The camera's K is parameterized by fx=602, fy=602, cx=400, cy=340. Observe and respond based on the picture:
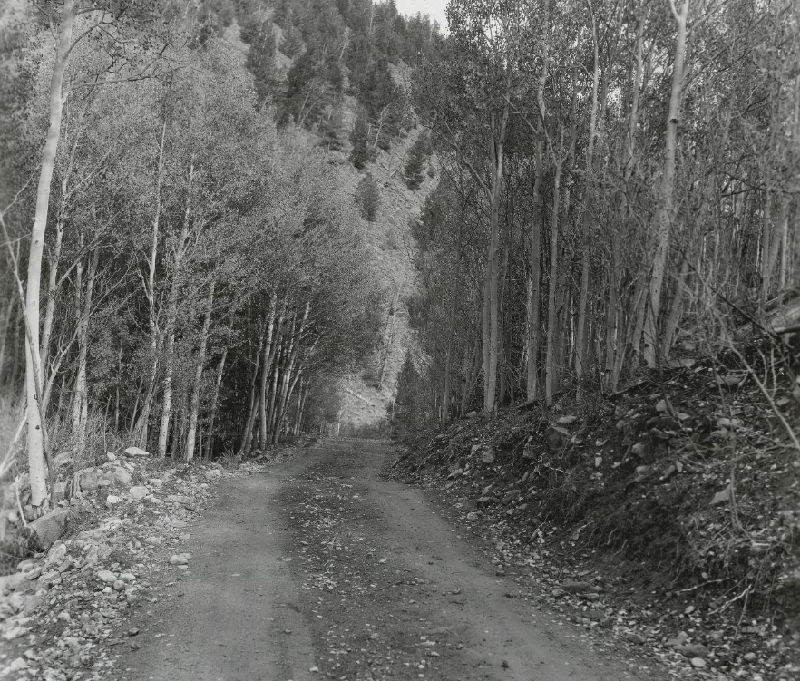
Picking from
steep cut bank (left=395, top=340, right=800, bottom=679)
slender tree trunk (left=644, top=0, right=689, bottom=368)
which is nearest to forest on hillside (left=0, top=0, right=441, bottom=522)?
steep cut bank (left=395, top=340, right=800, bottom=679)

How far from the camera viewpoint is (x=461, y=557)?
28.6 ft

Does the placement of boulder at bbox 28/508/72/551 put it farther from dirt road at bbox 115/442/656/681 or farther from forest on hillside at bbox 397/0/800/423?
forest on hillside at bbox 397/0/800/423

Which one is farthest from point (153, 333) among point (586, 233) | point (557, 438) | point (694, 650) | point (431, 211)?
point (694, 650)

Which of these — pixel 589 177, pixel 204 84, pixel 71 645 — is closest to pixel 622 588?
Result: pixel 71 645

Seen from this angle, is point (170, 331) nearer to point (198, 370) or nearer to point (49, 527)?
point (198, 370)

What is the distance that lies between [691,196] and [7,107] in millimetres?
9824

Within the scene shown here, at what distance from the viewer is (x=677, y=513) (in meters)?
7.12

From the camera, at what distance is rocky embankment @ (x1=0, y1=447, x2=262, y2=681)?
5.35 meters

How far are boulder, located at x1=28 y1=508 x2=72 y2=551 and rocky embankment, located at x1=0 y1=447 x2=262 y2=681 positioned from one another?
0.05 feet

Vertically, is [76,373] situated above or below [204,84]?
below

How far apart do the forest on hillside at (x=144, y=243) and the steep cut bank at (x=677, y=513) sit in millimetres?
6973

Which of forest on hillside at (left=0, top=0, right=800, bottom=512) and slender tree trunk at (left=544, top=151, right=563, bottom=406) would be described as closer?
forest on hillside at (left=0, top=0, right=800, bottom=512)

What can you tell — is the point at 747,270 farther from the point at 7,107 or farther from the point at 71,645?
the point at 7,107

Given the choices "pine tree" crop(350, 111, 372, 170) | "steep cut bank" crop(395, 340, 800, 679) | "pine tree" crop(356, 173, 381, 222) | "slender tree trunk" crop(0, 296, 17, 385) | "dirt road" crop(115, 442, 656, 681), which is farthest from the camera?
"pine tree" crop(350, 111, 372, 170)
